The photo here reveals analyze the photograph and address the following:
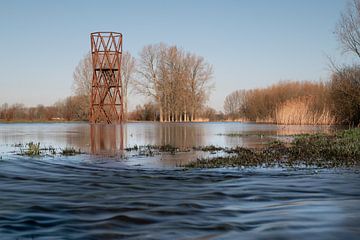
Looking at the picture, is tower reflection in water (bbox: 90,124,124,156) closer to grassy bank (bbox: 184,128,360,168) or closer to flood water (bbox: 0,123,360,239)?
flood water (bbox: 0,123,360,239)

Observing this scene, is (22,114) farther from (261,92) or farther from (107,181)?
(107,181)

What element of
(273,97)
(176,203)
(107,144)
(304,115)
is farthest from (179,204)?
→ (273,97)

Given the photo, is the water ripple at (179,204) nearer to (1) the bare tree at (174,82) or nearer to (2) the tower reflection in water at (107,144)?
(2) the tower reflection in water at (107,144)

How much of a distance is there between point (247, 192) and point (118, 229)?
86.5 inches

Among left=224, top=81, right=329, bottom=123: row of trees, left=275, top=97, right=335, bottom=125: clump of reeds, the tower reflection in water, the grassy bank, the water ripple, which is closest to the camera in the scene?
the water ripple

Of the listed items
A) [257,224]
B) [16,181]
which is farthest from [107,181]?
[257,224]

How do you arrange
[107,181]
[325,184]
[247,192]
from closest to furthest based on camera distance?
[247,192] < [325,184] < [107,181]

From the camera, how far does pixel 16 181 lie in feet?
21.6

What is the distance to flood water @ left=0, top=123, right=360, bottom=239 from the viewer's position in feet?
12.0

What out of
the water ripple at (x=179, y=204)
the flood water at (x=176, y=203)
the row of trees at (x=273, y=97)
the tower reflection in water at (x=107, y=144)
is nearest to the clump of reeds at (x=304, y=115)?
the row of trees at (x=273, y=97)

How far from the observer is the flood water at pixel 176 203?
365 centimetres

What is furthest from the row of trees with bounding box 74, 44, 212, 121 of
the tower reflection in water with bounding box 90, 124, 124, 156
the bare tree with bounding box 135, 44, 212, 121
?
the tower reflection in water with bounding box 90, 124, 124, 156

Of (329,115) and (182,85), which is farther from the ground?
(182,85)

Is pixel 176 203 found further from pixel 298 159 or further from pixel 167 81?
pixel 167 81
